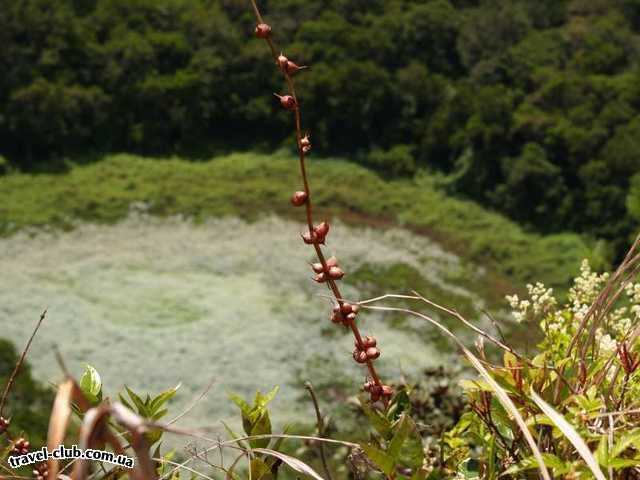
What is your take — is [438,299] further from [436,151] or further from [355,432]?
[436,151]

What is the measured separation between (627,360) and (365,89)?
24.0 metres

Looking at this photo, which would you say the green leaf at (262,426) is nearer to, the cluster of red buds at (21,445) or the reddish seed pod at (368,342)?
the reddish seed pod at (368,342)

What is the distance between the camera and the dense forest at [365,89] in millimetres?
22406

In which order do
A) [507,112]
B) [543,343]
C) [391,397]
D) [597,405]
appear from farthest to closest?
[507,112] < [543,343] < [391,397] < [597,405]

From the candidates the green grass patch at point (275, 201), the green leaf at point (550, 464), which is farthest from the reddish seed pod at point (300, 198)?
the green grass patch at point (275, 201)

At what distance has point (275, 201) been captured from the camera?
867 inches

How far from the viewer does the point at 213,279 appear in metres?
18.8

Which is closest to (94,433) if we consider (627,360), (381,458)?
(381,458)

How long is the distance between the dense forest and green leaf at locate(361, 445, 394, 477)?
2067cm

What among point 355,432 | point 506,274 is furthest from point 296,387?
point 506,274

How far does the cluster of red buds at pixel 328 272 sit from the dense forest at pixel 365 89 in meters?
20.5

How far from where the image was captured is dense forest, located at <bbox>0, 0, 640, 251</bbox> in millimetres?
22406

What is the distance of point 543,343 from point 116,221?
19662mm

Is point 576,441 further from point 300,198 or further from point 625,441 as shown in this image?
point 300,198
